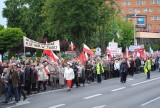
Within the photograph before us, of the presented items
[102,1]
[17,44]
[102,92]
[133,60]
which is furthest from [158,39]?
[102,92]

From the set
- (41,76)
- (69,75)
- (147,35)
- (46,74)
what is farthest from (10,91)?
(147,35)

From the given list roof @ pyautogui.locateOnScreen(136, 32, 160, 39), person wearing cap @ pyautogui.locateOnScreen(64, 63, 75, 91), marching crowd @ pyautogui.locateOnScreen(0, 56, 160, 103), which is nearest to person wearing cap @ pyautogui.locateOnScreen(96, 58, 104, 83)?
marching crowd @ pyautogui.locateOnScreen(0, 56, 160, 103)

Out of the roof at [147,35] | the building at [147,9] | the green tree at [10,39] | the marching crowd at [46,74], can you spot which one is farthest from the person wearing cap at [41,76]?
the building at [147,9]

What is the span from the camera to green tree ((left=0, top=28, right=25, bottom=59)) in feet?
221

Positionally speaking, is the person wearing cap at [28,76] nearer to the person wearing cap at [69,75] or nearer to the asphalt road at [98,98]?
the asphalt road at [98,98]

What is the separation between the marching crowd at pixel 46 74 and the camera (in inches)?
754

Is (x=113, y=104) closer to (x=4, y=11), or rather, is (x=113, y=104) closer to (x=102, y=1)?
(x=102, y=1)

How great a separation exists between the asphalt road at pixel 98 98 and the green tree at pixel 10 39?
43.9 metres

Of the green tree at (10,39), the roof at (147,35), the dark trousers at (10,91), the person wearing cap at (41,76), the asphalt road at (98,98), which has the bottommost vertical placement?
the asphalt road at (98,98)

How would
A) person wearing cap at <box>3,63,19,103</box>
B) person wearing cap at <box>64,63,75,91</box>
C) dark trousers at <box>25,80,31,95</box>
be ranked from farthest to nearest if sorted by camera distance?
1. person wearing cap at <box>64,63,75,91</box>
2. dark trousers at <box>25,80,31,95</box>
3. person wearing cap at <box>3,63,19,103</box>

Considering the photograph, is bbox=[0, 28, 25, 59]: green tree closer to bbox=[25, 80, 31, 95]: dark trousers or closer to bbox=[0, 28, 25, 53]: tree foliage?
bbox=[0, 28, 25, 53]: tree foliage

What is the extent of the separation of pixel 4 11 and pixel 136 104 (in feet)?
219

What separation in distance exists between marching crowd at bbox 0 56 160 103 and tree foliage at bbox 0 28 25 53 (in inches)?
1398

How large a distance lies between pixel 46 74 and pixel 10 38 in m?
45.7
